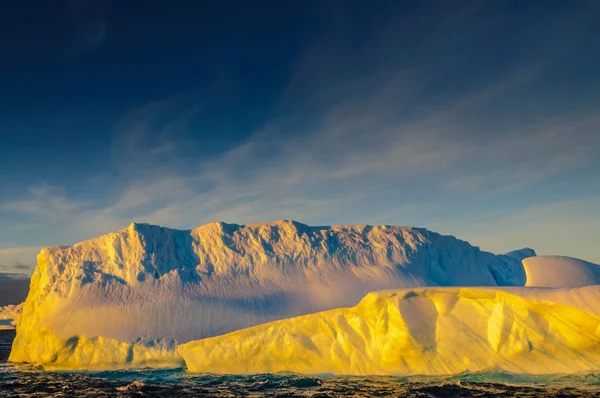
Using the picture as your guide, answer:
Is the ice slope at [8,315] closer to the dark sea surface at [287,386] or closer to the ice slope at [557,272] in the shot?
the dark sea surface at [287,386]

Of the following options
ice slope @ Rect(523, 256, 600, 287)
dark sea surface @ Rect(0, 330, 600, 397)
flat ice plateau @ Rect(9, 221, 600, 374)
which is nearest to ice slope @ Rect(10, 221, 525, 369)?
flat ice plateau @ Rect(9, 221, 600, 374)

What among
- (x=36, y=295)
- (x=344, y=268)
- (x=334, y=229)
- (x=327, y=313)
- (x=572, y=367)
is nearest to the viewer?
(x=572, y=367)

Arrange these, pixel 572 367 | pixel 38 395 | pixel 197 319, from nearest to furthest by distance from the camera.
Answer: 1. pixel 572 367
2. pixel 38 395
3. pixel 197 319

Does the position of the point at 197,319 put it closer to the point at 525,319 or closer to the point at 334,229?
the point at 334,229

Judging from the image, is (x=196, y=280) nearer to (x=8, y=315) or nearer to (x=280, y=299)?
(x=280, y=299)

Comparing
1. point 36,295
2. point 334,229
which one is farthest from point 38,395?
point 334,229

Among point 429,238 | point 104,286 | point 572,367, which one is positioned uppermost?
point 429,238

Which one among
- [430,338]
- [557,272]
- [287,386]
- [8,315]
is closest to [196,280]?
[287,386]
